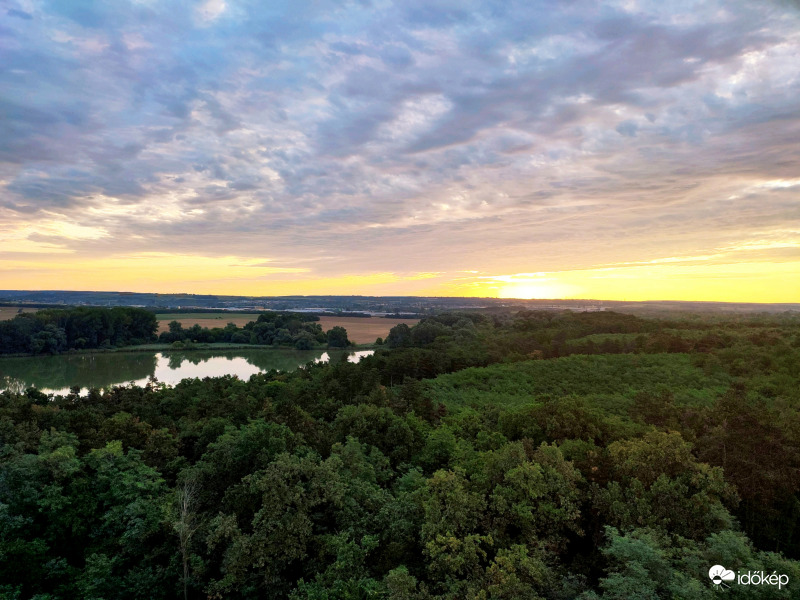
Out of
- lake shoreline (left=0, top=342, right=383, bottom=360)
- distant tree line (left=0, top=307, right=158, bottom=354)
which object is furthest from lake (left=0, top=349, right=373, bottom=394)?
distant tree line (left=0, top=307, right=158, bottom=354)

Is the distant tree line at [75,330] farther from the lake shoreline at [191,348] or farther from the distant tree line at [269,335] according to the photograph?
the distant tree line at [269,335]

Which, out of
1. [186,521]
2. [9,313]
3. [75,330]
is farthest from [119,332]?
[186,521]

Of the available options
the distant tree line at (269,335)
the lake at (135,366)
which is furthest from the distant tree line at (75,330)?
the distant tree line at (269,335)

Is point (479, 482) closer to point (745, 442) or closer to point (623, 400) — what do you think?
point (745, 442)

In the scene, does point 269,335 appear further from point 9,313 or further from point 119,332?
point 9,313

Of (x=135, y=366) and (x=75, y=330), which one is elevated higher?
(x=75, y=330)
